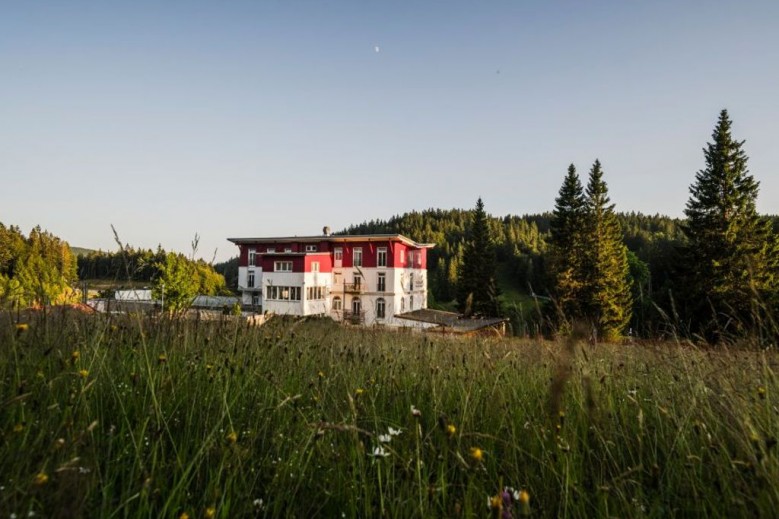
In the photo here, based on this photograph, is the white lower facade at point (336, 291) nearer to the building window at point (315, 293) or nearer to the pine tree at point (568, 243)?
the building window at point (315, 293)

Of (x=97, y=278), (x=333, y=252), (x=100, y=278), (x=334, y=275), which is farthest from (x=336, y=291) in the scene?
(x=100, y=278)

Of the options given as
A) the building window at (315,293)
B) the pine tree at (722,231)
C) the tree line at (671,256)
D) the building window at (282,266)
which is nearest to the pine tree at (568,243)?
the tree line at (671,256)

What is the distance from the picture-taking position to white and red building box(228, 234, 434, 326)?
39.4 metres

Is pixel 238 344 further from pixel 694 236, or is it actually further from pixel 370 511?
pixel 694 236

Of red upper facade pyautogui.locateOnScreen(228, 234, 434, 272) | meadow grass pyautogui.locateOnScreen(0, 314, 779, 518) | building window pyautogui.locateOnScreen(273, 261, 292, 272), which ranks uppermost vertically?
red upper facade pyautogui.locateOnScreen(228, 234, 434, 272)

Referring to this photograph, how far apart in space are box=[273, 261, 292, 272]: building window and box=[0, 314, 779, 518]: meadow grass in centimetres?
3595

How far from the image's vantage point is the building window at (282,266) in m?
39.6

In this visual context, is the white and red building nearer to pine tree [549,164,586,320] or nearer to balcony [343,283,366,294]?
balcony [343,283,366,294]

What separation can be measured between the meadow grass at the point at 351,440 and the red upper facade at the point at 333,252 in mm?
36389

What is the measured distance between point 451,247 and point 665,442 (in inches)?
4540

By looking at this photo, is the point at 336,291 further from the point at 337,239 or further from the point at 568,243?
the point at 568,243

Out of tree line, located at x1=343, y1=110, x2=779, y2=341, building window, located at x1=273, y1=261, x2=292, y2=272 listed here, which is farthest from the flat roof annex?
tree line, located at x1=343, y1=110, x2=779, y2=341

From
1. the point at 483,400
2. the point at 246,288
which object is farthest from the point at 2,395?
the point at 246,288

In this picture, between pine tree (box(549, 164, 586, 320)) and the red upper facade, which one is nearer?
pine tree (box(549, 164, 586, 320))
